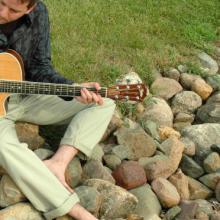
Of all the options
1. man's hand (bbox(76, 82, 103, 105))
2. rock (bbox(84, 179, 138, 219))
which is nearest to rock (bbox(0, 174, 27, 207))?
rock (bbox(84, 179, 138, 219))

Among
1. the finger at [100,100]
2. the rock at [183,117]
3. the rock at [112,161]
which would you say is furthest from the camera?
the rock at [183,117]

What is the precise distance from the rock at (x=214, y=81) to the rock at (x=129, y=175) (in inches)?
76.0

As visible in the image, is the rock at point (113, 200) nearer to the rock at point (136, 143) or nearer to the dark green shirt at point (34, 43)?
the rock at point (136, 143)

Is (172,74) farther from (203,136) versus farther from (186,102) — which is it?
(203,136)

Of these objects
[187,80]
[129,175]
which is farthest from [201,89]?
[129,175]

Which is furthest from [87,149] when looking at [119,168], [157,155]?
[157,155]

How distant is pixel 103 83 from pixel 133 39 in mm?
942

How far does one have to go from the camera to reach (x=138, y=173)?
177 inches

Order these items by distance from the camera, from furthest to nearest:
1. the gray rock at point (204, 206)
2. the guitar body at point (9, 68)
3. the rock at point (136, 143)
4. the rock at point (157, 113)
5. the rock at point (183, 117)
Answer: the rock at point (183, 117) → the rock at point (157, 113) → the rock at point (136, 143) → the gray rock at point (204, 206) → the guitar body at point (9, 68)

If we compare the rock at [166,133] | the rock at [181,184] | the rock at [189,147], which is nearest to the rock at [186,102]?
the rock at [166,133]

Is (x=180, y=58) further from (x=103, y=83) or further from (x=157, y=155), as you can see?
(x=157, y=155)

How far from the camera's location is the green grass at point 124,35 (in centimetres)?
581

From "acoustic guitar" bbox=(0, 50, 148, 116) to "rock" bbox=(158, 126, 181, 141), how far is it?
1.22 meters

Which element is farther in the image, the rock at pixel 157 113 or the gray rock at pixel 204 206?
the rock at pixel 157 113
